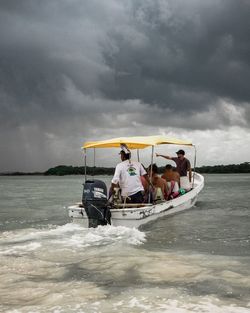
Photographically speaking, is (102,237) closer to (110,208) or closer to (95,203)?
(95,203)

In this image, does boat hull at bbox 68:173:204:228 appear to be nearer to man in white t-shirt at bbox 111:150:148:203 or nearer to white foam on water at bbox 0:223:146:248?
white foam on water at bbox 0:223:146:248

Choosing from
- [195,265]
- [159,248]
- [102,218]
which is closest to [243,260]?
[195,265]

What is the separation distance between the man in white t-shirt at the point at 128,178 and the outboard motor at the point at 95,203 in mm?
850

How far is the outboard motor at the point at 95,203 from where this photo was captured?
1046 cm

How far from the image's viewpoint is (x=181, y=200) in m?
15.2

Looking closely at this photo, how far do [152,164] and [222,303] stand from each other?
7881 millimetres

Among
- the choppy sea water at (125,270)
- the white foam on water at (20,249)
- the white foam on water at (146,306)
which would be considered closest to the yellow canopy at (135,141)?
the choppy sea water at (125,270)

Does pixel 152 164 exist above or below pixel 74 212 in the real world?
above

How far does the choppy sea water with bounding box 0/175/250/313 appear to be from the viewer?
5164mm

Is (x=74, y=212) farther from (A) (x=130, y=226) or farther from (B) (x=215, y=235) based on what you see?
(B) (x=215, y=235)

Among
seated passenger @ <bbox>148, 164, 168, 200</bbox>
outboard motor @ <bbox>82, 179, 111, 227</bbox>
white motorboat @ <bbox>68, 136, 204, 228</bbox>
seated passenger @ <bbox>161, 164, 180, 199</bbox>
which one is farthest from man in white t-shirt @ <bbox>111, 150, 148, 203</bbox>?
seated passenger @ <bbox>161, 164, 180, 199</bbox>

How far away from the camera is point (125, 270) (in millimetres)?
6977

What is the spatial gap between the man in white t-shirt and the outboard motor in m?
0.85

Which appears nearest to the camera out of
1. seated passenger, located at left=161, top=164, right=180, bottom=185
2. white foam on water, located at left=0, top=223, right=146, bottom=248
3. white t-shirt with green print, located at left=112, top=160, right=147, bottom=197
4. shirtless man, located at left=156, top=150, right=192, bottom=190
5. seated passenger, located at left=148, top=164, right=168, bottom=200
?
white foam on water, located at left=0, top=223, right=146, bottom=248
